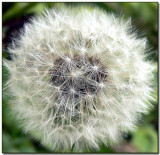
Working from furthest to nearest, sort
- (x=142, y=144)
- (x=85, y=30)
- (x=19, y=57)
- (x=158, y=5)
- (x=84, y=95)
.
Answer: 1. (x=142, y=144)
2. (x=158, y=5)
3. (x=19, y=57)
4. (x=85, y=30)
5. (x=84, y=95)

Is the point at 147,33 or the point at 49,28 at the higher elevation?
the point at 147,33

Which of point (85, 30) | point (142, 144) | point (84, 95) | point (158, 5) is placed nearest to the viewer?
point (84, 95)

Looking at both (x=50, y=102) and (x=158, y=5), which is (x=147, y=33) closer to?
(x=158, y=5)

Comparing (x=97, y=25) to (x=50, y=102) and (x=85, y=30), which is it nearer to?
(x=85, y=30)

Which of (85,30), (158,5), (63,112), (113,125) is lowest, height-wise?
(113,125)

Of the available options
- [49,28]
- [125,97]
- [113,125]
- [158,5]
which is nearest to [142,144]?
[113,125]

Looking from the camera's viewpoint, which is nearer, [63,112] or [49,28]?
[63,112]
